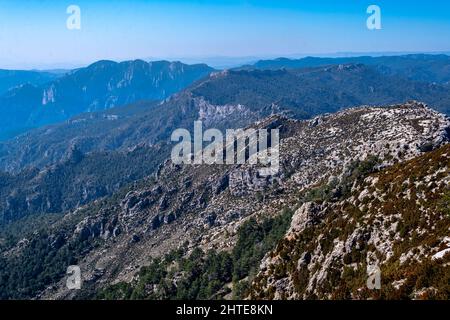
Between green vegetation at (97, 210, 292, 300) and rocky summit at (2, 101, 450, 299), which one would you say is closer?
rocky summit at (2, 101, 450, 299)

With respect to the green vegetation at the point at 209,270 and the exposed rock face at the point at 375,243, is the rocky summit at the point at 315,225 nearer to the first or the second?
the exposed rock face at the point at 375,243

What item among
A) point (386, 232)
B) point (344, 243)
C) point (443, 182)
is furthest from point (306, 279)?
point (443, 182)

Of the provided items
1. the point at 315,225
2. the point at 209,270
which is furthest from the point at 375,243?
the point at 209,270

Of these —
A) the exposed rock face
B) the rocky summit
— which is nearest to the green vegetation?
the rocky summit

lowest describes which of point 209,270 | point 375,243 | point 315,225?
point 209,270

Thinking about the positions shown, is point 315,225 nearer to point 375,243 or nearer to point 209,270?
point 375,243

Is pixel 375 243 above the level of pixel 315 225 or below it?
above

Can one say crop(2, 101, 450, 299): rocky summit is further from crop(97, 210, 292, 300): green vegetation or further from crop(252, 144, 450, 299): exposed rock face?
crop(97, 210, 292, 300): green vegetation

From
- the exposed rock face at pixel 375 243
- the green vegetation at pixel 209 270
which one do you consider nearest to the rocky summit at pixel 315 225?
the exposed rock face at pixel 375 243

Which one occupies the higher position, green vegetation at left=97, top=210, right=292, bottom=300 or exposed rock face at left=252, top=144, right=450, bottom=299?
exposed rock face at left=252, top=144, right=450, bottom=299
